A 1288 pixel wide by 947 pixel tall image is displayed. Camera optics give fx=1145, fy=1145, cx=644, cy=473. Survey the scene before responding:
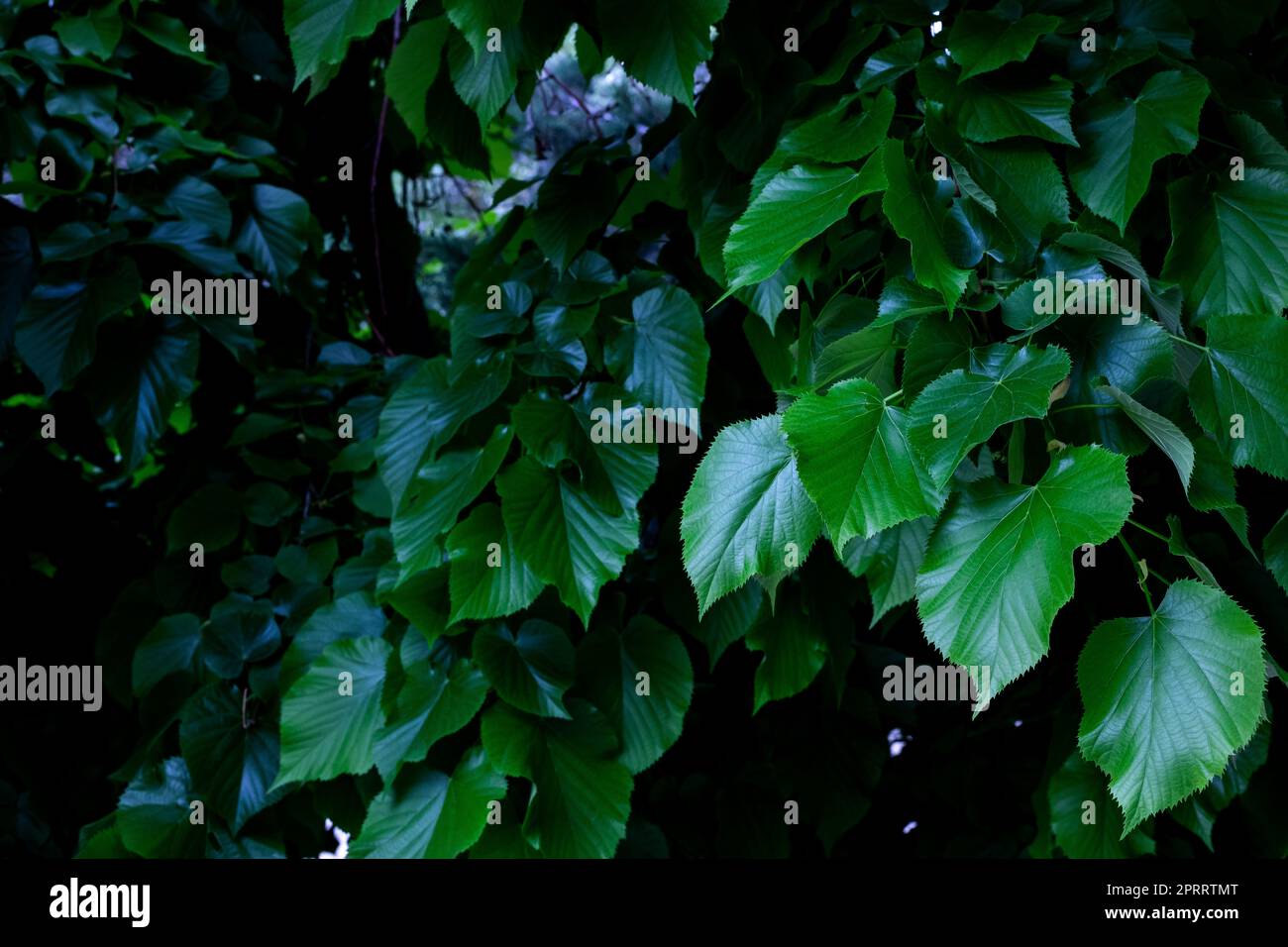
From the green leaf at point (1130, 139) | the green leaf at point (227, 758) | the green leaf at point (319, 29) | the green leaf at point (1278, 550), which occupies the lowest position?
the green leaf at point (227, 758)

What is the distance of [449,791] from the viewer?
1115 millimetres

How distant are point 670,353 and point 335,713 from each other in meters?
0.53

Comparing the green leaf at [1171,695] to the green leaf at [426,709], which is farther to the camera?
the green leaf at [426,709]

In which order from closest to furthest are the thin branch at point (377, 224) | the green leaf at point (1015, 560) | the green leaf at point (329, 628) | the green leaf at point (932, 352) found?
1. the green leaf at point (1015, 560)
2. the green leaf at point (932, 352)
3. the green leaf at point (329, 628)
4. the thin branch at point (377, 224)

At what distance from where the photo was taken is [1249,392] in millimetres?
800

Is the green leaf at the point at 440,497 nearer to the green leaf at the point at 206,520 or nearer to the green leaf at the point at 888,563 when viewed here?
the green leaf at the point at 888,563

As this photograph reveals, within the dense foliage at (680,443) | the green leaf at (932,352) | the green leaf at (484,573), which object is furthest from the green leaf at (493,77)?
the green leaf at (932,352)

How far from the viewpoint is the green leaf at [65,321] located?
1395 mm

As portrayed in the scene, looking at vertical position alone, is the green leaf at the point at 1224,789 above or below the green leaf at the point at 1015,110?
below

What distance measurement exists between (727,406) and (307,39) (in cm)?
59

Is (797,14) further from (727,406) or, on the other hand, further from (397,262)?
(397,262)

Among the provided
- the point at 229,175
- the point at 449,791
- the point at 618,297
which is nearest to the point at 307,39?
the point at 618,297

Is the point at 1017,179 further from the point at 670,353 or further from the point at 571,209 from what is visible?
the point at 571,209

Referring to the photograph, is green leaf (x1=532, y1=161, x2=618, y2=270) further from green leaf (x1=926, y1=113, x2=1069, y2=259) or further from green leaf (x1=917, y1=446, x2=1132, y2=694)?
green leaf (x1=917, y1=446, x2=1132, y2=694)
